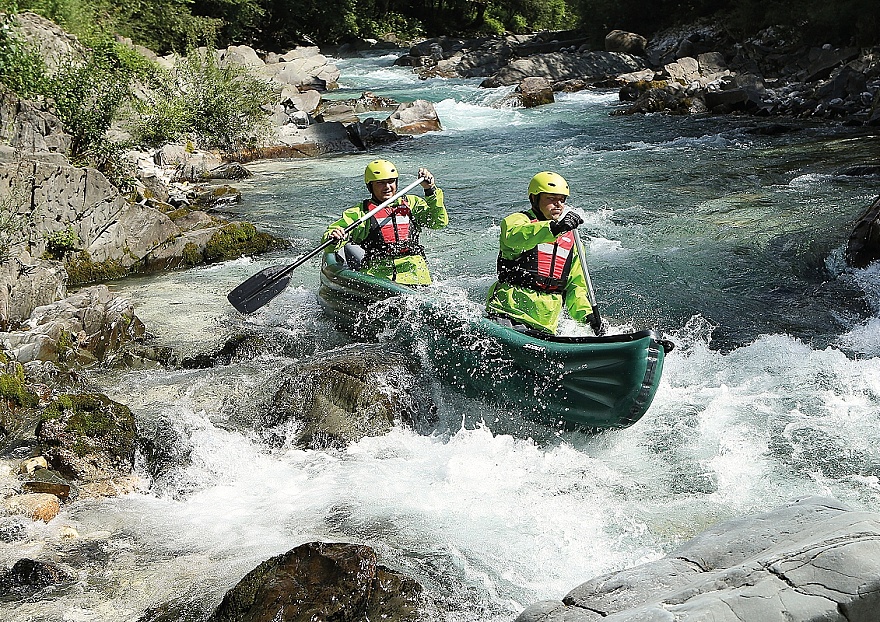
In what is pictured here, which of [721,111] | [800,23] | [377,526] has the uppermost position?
[800,23]

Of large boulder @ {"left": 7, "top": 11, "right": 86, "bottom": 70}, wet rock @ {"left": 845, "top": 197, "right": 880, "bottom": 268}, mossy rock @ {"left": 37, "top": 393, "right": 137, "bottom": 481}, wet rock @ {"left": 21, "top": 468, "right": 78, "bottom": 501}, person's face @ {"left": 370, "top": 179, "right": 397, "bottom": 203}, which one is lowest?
wet rock @ {"left": 21, "top": 468, "right": 78, "bottom": 501}

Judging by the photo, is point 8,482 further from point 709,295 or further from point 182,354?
point 709,295

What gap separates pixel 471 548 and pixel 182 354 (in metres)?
3.34

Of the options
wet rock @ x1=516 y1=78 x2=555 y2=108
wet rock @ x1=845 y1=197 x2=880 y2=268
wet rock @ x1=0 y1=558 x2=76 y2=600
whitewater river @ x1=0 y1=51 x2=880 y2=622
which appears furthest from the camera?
wet rock @ x1=516 y1=78 x2=555 y2=108

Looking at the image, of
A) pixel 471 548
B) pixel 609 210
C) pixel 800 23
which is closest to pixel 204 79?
pixel 609 210

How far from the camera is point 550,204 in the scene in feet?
16.5

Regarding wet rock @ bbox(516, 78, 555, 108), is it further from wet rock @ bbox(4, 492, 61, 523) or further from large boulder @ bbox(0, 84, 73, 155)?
wet rock @ bbox(4, 492, 61, 523)

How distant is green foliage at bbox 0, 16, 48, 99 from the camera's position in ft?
32.2

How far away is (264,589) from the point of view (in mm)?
3314

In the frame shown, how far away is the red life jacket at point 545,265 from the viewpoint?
5094 millimetres

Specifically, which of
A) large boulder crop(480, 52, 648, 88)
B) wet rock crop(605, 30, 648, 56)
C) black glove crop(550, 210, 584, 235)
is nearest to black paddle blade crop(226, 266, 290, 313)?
black glove crop(550, 210, 584, 235)

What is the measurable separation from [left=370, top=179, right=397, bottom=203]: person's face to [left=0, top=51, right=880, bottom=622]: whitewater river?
1.00 metres

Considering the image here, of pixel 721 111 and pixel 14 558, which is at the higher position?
pixel 721 111

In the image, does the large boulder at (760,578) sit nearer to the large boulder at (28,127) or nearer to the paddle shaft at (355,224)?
the paddle shaft at (355,224)
